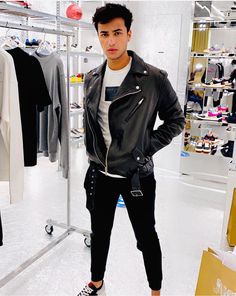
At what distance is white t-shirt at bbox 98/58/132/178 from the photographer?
65.2 inches

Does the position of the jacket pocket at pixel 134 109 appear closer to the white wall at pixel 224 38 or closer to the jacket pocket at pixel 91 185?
the jacket pocket at pixel 91 185

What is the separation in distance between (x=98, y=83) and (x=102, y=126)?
0.22 metres

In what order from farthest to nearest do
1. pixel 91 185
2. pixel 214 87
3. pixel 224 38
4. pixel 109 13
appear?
1. pixel 214 87
2. pixel 224 38
3. pixel 91 185
4. pixel 109 13

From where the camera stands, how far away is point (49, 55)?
220 centimetres

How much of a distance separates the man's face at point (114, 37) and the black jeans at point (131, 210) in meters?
0.64

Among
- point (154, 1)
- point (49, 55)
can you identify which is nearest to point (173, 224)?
point (49, 55)

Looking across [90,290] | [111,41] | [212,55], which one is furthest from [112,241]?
[212,55]

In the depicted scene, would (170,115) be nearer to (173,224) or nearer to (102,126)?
(102,126)

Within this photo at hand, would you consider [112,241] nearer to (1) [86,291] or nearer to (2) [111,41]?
(1) [86,291]

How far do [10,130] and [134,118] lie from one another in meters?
0.64

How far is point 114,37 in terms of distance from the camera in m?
1.55

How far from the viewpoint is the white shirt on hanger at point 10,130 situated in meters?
1.64

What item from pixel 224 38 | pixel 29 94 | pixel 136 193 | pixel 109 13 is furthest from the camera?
pixel 224 38

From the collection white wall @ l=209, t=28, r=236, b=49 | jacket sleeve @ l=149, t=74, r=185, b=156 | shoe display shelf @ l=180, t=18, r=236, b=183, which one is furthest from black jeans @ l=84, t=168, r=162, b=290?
white wall @ l=209, t=28, r=236, b=49
